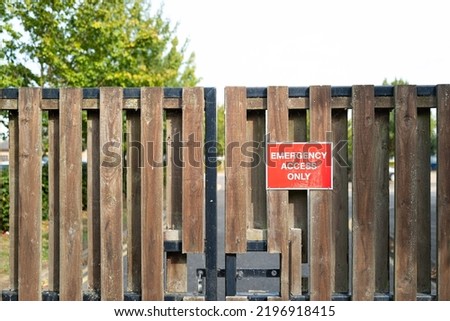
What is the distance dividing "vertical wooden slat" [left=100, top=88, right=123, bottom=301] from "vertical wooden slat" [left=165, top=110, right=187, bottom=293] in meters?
0.39

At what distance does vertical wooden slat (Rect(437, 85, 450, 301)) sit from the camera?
3.70 m

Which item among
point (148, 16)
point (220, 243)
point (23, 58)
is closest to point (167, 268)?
point (220, 243)

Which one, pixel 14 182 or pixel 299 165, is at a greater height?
pixel 299 165

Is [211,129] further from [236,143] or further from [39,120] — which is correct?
[39,120]

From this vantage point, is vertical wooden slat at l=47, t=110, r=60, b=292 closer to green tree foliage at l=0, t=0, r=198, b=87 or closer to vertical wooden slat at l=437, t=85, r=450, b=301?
vertical wooden slat at l=437, t=85, r=450, b=301

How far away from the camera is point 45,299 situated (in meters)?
3.90

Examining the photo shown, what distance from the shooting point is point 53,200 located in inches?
154

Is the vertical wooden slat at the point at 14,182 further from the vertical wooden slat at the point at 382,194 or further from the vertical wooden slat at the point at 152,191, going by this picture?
the vertical wooden slat at the point at 382,194

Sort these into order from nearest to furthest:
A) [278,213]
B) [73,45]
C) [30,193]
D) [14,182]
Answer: [278,213], [30,193], [14,182], [73,45]

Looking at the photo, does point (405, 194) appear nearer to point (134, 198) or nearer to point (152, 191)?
point (152, 191)

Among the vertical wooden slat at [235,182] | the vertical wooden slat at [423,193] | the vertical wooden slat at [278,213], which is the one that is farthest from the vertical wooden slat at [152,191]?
the vertical wooden slat at [423,193]

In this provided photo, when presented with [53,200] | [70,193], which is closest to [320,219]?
[70,193]

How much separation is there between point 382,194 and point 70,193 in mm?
2554

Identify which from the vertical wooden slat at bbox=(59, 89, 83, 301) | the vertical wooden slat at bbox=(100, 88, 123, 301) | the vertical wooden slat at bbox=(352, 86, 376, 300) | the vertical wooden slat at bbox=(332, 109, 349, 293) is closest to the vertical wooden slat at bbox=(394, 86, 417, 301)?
the vertical wooden slat at bbox=(352, 86, 376, 300)
